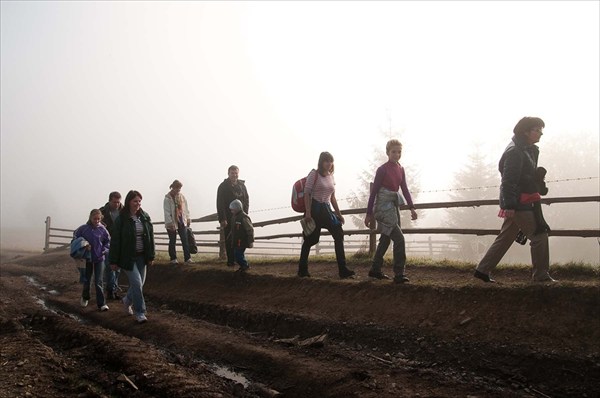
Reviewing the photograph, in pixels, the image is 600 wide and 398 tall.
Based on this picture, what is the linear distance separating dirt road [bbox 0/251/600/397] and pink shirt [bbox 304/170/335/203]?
132 centimetres

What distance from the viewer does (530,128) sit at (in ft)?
16.7

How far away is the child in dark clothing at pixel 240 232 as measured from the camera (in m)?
8.17

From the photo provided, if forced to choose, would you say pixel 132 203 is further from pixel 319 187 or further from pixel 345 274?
pixel 345 274

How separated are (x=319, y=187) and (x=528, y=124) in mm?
3079

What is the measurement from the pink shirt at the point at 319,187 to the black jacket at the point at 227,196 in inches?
95.0

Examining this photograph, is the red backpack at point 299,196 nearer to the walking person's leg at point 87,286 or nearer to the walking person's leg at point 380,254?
the walking person's leg at point 380,254

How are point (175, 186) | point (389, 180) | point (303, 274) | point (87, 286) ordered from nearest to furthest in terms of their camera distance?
1. point (389, 180)
2. point (303, 274)
3. point (87, 286)
4. point (175, 186)

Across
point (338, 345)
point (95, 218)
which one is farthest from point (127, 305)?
point (338, 345)

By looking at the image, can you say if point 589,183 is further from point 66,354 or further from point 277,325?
point 66,354

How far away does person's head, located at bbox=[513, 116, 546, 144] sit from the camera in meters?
5.08

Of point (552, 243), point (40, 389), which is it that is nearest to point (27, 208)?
point (552, 243)

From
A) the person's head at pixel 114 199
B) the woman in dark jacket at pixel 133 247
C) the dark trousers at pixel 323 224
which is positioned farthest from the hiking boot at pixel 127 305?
the dark trousers at pixel 323 224

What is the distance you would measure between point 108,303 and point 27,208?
97.6 metres

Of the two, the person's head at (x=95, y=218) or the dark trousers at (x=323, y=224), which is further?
the person's head at (x=95, y=218)
